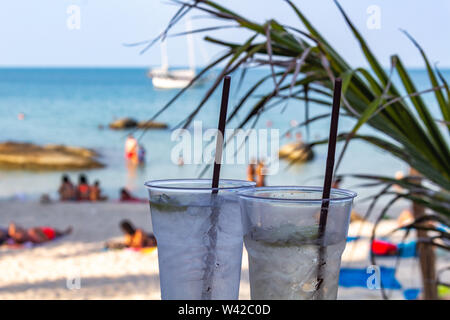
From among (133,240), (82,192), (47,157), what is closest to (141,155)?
(47,157)

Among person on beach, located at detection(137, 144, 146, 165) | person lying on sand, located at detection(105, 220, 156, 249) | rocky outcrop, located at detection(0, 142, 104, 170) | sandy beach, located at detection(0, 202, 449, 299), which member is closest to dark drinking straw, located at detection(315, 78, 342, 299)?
sandy beach, located at detection(0, 202, 449, 299)

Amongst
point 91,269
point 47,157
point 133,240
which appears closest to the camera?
point 91,269

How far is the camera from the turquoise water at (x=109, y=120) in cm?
1088

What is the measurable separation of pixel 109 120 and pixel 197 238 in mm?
16341

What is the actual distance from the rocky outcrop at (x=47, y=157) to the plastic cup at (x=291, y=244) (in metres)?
12.3

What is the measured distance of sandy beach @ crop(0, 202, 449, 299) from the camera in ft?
11.8

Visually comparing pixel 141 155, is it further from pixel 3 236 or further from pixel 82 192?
pixel 3 236

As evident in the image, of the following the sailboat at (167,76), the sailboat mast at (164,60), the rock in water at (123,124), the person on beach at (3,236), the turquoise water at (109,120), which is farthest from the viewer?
the sailboat mast at (164,60)

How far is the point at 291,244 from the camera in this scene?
1.34ft

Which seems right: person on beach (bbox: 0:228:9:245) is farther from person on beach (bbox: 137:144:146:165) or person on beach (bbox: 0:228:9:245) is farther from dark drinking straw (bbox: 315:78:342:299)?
person on beach (bbox: 137:144:146:165)

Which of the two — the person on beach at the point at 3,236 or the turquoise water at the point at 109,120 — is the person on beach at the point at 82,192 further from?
the person on beach at the point at 3,236

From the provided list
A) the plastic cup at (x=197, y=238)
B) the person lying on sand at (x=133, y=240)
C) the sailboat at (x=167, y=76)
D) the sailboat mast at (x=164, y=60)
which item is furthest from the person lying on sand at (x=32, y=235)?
the sailboat mast at (x=164, y=60)
